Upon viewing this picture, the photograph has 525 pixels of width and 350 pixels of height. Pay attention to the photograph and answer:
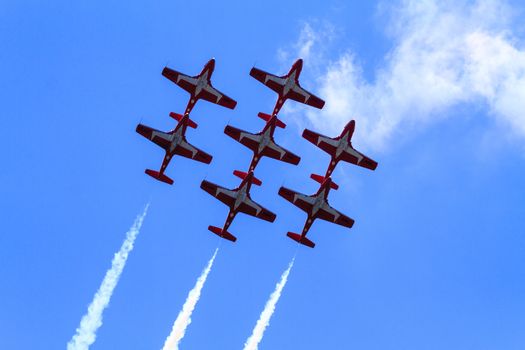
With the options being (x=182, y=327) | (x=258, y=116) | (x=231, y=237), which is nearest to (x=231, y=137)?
(x=258, y=116)

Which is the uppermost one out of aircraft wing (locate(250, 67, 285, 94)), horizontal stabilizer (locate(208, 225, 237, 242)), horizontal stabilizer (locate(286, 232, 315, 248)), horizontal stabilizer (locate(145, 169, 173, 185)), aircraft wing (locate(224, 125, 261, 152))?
aircraft wing (locate(250, 67, 285, 94))

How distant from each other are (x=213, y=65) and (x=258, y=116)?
9.51 metres

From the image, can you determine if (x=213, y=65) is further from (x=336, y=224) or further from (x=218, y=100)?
(x=336, y=224)

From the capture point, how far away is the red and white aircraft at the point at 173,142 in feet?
484

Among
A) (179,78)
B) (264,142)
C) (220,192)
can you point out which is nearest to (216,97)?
(179,78)

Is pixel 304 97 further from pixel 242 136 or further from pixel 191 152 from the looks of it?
pixel 191 152

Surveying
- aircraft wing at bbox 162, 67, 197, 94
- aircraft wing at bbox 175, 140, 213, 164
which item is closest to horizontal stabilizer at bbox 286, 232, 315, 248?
aircraft wing at bbox 175, 140, 213, 164

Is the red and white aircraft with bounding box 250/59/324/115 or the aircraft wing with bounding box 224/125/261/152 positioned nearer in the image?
the aircraft wing with bounding box 224/125/261/152

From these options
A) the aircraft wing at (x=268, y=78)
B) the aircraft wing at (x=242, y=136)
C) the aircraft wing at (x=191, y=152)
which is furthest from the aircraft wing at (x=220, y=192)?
the aircraft wing at (x=268, y=78)

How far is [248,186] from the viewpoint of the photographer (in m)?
147

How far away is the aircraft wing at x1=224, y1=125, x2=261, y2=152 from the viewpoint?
148 metres

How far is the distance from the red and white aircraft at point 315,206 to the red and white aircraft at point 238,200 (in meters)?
3.88

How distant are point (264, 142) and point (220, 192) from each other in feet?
30.4

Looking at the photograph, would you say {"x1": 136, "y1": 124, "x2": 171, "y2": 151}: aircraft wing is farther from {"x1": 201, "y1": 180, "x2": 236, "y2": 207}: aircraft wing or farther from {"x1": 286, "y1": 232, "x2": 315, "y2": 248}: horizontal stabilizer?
{"x1": 286, "y1": 232, "x2": 315, "y2": 248}: horizontal stabilizer
